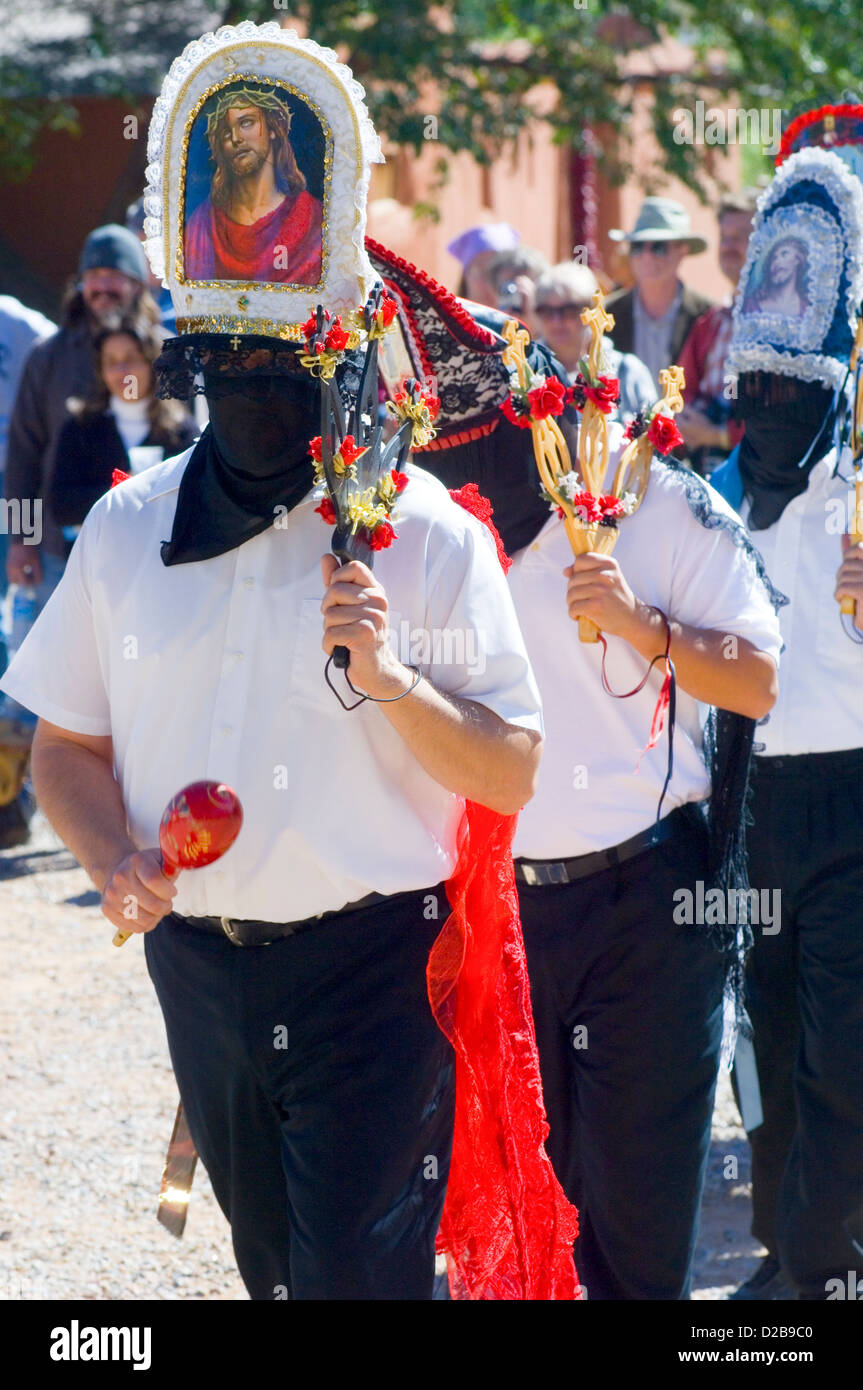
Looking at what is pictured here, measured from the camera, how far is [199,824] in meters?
2.34

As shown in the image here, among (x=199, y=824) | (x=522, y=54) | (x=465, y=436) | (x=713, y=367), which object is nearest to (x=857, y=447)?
(x=465, y=436)

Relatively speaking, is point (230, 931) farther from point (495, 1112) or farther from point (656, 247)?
point (656, 247)

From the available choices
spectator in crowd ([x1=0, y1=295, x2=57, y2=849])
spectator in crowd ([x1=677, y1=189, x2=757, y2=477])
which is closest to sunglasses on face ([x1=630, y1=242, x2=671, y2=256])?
spectator in crowd ([x1=677, y1=189, x2=757, y2=477])

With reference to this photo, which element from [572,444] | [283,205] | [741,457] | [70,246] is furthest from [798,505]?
[70,246]

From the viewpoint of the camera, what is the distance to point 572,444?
3375 mm

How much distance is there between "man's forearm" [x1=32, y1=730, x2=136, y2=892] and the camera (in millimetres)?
2562

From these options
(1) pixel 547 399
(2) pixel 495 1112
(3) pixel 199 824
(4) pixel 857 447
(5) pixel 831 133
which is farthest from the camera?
(5) pixel 831 133

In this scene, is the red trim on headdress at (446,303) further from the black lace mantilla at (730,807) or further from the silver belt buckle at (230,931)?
the silver belt buckle at (230,931)

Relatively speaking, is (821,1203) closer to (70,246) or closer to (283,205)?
(283,205)

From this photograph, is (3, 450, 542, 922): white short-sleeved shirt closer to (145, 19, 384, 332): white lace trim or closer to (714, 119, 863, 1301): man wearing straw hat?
(145, 19, 384, 332): white lace trim

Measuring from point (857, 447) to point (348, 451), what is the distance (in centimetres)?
165

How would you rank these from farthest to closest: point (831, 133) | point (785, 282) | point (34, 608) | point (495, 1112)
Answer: point (34, 608)
point (831, 133)
point (785, 282)
point (495, 1112)

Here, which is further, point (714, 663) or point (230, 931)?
point (714, 663)
